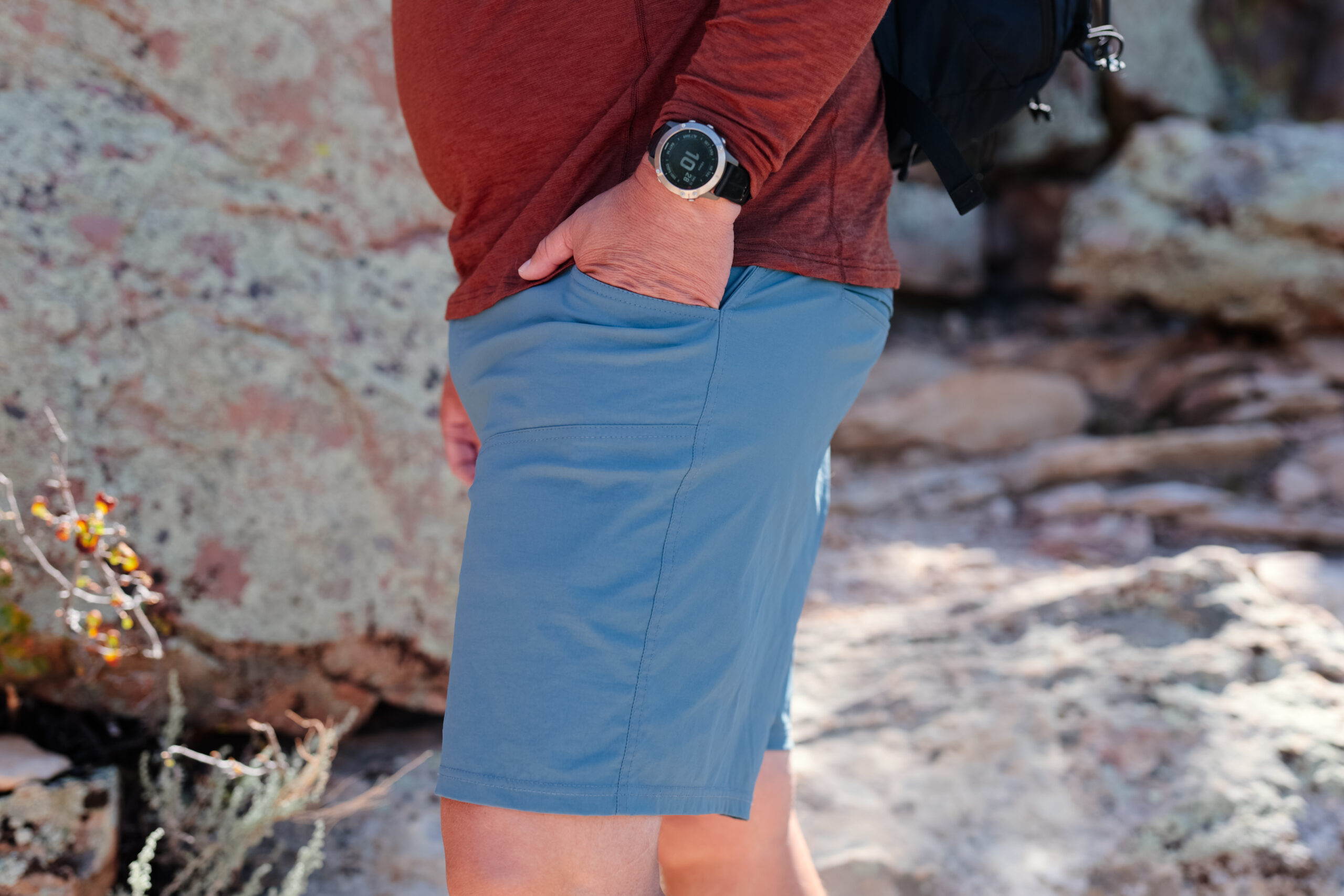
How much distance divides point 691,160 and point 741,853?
929 millimetres

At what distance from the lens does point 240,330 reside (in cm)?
216

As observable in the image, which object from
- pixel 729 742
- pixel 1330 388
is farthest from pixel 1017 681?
pixel 1330 388

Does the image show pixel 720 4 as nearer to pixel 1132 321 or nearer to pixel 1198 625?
pixel 1198 625

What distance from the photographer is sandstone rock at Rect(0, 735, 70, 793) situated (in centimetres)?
164

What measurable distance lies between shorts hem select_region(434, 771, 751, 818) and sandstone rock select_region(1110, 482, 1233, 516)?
3906 millimetres

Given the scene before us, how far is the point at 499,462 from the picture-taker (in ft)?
3.30

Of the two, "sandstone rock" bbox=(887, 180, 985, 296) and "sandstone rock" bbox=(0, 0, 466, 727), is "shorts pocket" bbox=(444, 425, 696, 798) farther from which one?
"sandstone rock" bbox=(887, 180, 985, 296)

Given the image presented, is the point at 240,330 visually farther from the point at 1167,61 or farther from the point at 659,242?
the point at 1167,61

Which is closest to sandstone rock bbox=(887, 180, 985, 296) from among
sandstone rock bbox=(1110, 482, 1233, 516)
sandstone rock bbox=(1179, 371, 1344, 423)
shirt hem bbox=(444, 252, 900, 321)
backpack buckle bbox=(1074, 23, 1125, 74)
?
sandstone rock bbox=(1179, 371, 1344, 423)

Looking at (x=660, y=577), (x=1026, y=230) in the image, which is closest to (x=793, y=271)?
(x=660, y=577)

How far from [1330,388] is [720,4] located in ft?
16.1

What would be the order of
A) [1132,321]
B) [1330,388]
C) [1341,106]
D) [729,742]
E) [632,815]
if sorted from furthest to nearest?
[1341,106]
[1132,321]
[1330,388]
[729,742]
[632,815]

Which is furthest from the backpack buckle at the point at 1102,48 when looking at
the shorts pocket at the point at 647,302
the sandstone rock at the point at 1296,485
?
the sandstone rock at the point at 1296,485

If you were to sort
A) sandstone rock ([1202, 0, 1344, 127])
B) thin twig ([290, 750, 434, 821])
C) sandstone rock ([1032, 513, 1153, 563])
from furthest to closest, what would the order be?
sandstone rock ([1202, 0, 1344, 127])
sandstone rock ([1032, 513, 1153, 563])
thin twig ([290, 750, 434, 821])
